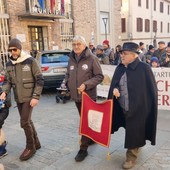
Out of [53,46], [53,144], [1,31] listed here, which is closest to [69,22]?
[53,46]

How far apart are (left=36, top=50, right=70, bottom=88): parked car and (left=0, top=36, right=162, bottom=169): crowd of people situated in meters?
4.79

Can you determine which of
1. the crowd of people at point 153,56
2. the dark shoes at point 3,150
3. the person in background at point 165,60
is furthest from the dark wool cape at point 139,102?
the person in background at point 165,60

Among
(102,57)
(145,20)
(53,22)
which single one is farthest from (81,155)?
(145,20)

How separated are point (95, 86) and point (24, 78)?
109 centimetres

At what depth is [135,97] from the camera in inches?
138

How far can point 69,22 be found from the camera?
59.4 feet

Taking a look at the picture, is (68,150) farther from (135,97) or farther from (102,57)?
(102,57)

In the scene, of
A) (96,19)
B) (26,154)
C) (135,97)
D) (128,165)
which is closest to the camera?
(135,97)

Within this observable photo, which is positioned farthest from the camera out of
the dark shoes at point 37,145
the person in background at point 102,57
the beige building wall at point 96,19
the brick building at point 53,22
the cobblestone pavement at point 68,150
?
the beige building wall at point 96,19

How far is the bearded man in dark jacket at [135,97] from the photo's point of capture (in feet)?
11.5

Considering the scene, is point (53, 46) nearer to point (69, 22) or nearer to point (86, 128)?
point (69, 22)

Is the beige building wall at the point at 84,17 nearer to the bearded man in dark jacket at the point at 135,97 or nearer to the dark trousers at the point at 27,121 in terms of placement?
the dark trousers at the point at 27,121

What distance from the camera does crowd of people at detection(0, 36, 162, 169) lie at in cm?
353

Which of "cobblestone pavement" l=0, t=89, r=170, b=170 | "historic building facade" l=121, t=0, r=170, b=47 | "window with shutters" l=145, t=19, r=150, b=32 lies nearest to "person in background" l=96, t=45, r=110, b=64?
"cobblestone pavement" l=0, t=89, r=170, b=170
